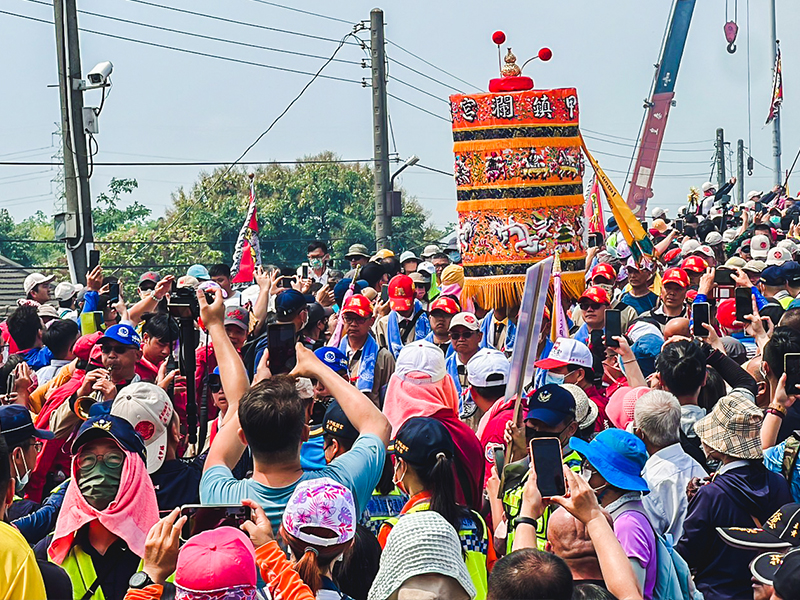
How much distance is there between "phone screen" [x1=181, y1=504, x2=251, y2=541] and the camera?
3.20m

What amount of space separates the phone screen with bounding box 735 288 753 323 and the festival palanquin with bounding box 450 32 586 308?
9.40 feet

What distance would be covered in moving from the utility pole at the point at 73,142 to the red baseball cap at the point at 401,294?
27.0 ft

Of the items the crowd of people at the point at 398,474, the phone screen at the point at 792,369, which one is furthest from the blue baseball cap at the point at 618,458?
the phone screen at the point at 792,369

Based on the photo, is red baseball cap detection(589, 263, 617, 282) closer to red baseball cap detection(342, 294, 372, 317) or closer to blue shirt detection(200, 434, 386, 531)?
red baseball cap detection(342, 294, 372, 317)

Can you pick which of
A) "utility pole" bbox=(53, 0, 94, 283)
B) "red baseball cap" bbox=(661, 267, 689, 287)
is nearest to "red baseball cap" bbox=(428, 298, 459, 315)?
"red baseball cap" bbox=(661, 267, 689, 287)

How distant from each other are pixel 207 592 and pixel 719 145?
5076cm

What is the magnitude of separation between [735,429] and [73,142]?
13.9m

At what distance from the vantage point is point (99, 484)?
3779 mm

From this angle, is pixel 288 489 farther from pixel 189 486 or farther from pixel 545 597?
pixel 545 597

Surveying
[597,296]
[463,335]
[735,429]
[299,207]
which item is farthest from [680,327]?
[299,207]

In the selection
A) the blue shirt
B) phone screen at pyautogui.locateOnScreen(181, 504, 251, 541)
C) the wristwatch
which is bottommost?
the wristwatch

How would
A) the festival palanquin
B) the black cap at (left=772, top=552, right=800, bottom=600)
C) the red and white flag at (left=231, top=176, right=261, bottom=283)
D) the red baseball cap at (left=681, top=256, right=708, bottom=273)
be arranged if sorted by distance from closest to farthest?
the black cap at (left=772, top=552, right=800, bottom=600), the red baseball cap at (left=681, top=256, right=708, bottom=273), the festival palanquin, the red and white flag at (left=231, top=176, right=261, bottom=283)

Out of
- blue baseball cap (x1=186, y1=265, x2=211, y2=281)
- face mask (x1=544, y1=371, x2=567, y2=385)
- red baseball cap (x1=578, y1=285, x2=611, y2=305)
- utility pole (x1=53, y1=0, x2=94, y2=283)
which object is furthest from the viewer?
utility pole (x1=53, y1=0, x2=94, y2=283)

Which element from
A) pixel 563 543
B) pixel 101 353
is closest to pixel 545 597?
pixel 563 543
